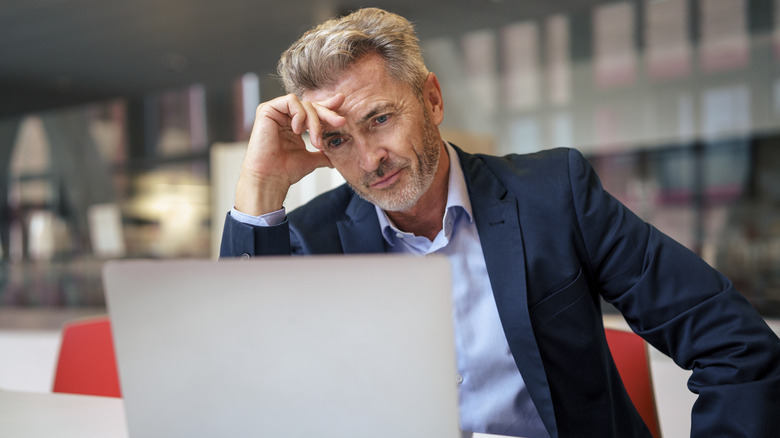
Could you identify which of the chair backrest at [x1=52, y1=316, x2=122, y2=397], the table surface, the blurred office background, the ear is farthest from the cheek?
the blurred office background

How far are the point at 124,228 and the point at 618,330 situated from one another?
7591 mm

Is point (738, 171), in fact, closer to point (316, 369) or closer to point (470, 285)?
point (470, 285)

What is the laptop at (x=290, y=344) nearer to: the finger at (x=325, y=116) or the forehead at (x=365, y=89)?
the finger at (x=325, y=116)

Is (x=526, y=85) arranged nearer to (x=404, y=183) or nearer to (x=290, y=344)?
(x=404, y=183)

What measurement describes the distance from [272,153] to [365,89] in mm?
231

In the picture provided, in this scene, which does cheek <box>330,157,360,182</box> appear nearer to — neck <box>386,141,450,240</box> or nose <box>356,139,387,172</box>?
nose <box>356,139,387,172</box>

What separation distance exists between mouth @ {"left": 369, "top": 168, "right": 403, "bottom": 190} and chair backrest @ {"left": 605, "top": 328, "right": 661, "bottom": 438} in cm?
58

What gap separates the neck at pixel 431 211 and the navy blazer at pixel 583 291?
0.25 ft

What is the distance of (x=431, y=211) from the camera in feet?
4.51

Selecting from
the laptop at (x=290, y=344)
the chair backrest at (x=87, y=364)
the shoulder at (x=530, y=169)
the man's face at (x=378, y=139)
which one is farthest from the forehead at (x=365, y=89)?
the chair backrest at (x=87, y=364)

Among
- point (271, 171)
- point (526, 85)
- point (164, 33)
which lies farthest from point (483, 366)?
point (164, 33)

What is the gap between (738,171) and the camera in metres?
4.87

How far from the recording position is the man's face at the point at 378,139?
1227 mm

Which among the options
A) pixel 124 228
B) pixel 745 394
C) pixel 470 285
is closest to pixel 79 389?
pixel 470 285
